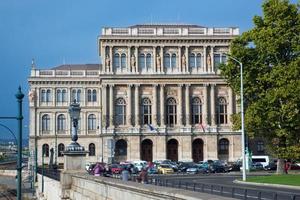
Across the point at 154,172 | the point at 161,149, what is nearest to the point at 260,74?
the point at 154,172

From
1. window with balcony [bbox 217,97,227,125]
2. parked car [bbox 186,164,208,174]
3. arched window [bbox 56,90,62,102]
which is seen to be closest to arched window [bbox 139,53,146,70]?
window with balcony [bbox 217,97,227,125]

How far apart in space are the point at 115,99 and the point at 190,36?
58.2 feet

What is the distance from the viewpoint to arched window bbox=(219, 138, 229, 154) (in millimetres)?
108188

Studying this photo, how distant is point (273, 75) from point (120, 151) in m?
55.2

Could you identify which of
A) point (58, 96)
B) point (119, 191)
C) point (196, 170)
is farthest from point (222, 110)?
point (119, 191)

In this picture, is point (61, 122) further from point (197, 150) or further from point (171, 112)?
point (197, 150)

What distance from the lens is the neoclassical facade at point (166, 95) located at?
106 meters

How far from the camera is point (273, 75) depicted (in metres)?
54.4

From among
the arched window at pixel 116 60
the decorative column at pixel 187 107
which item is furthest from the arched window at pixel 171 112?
the arched window at pixel 116 60

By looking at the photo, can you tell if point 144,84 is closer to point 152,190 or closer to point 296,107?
point 296,107

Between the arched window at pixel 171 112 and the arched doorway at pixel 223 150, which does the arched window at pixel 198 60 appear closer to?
the arched window at pixel 171 112

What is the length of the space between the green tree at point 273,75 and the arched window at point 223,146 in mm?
48913

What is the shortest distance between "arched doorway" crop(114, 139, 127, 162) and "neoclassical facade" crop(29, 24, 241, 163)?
0.03 meters

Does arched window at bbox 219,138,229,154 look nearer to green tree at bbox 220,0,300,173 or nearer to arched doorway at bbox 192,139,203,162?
arched doorway at bbox 192,139,203,162
